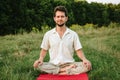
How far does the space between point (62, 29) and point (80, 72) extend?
0.86 m

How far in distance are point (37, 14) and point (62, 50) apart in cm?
1690

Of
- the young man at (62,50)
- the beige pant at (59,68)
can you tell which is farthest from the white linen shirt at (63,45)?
the beige pant at (59,68)

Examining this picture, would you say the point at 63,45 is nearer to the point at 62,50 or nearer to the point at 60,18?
the point at 62,50

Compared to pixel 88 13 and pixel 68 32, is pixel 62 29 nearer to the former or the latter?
pixel 68 32

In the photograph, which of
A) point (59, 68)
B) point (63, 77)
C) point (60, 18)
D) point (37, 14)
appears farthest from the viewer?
point (37, 14)

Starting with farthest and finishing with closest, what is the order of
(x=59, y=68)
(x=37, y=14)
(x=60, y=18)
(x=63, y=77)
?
1. (x=37, y=14)
2. (x=59, y=68)
3. (x=60, y=18)
4. (x=63, y=77)

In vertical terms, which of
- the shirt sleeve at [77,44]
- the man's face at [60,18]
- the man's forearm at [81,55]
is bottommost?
the man's forearm at [81,55]

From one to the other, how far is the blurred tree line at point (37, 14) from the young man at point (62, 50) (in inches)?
492

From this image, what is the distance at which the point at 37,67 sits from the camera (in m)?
5.75

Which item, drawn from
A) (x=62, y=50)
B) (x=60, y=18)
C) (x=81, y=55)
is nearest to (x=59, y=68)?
(x=62, y=50)

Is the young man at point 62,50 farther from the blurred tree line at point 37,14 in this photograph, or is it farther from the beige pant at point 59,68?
the blurred tree line at point 37,14

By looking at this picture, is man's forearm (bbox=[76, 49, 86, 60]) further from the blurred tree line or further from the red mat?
the blurred tree line

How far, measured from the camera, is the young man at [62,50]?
18.8ft

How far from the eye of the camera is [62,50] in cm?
583
